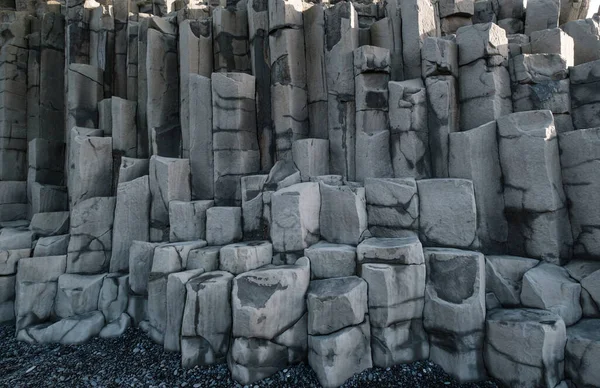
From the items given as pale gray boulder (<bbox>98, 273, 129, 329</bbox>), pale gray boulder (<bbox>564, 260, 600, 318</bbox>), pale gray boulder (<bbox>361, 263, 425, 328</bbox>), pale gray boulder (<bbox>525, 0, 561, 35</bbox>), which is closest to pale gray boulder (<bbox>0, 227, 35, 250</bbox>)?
pale gray boulder (<bbox>98, 273, 129, 329</bbox>)

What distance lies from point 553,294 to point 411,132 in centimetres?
244

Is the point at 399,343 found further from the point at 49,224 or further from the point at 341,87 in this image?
the point at 49,224

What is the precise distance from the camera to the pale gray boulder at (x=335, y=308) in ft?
11.2

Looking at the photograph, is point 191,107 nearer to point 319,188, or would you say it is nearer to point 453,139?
point 319,188

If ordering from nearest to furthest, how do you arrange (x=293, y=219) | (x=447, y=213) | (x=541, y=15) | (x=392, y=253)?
1. (x=392, y=253)
2. (x=447, y=213)
3. (x=293, y=219)
4. (x=541, y=15)

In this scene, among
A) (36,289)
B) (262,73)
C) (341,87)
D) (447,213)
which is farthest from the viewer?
(262,73)

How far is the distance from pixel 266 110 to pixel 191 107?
1231mm

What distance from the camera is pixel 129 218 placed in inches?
201

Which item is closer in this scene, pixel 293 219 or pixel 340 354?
pixel 340 354

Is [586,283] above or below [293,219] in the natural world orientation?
below

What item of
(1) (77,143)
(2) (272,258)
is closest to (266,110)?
(2) (272,258)

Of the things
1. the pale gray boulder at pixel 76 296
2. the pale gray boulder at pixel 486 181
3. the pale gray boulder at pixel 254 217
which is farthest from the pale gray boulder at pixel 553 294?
the pale gray boulder at pixel 76 296

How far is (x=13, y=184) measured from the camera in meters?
6.99

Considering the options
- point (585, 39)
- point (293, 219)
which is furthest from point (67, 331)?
point (585, 39)
